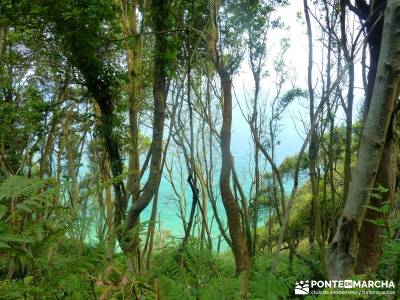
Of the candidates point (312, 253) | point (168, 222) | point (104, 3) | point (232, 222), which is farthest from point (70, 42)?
point (168, 222)

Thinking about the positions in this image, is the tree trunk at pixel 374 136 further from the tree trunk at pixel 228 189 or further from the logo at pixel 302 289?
the tree trunk at pixel 228 189

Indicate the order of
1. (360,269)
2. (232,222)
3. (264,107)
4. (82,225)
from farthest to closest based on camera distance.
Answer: (264,107)
(232,222)
(360,269)
(82,225)

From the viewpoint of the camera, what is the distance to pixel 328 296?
1295 mm

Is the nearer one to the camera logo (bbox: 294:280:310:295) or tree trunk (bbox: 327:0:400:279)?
tree trunk (bbox: 327:0:400:279)

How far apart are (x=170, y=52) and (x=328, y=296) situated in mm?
3229

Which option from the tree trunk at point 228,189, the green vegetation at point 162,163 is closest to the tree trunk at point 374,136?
the green vegetation at point 162,163

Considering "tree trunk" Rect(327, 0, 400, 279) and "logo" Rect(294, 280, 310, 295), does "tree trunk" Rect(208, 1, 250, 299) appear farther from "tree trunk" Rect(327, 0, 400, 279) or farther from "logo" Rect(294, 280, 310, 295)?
"tree trunk" Rect(327, 0, 400, 279)

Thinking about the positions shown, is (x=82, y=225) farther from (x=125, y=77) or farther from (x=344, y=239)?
(x=125, y=77)

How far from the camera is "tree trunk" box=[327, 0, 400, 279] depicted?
1.51m

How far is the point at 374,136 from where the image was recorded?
1.53 metres

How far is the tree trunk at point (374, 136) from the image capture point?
59.6 inches

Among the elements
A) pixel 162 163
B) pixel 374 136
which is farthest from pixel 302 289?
pixel 162 163

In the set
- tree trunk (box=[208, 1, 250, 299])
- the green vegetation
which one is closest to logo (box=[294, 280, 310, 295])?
the green vegetation

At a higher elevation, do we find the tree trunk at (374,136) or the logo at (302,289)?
the tree trunk at (374,136)
